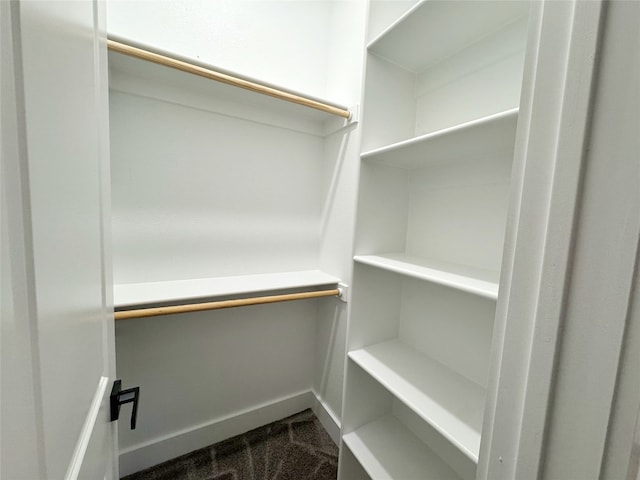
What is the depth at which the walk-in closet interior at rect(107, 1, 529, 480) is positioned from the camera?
2.87 ft

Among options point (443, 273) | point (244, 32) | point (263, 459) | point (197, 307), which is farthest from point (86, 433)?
point (244, 32)

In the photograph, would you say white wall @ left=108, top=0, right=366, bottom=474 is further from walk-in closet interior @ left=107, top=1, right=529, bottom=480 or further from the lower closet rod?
the lower closet rod

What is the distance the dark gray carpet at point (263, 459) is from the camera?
123cm

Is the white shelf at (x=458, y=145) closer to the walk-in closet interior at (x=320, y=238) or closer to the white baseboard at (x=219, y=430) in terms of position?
the walk-in closet interior at (x=320, y=238)

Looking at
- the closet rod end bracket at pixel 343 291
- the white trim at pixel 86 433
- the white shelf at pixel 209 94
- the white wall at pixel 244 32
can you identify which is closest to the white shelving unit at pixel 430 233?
the closet rod end bracket at pixel 343 291

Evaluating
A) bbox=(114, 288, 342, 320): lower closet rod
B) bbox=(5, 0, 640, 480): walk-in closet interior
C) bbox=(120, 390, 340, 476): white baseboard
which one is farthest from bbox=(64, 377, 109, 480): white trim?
bbox=(120, 390, 340, 476): white baseboard

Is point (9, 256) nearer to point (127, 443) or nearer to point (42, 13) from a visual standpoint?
point (42, 13)

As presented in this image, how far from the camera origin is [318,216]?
5.25 feet

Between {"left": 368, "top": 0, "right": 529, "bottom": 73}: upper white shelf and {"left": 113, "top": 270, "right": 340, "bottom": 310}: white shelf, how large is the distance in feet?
3.54

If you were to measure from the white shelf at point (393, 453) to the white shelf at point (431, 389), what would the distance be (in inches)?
13.4

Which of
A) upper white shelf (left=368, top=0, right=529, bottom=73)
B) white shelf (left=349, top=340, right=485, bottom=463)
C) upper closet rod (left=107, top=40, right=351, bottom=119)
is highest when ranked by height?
upper white shelf (left=368, top=0, right=529, bottom=73)

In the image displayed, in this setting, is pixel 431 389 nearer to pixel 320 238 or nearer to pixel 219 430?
pixel 320 238

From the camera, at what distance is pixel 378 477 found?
3.03 feet

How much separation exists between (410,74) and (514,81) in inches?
17.0
